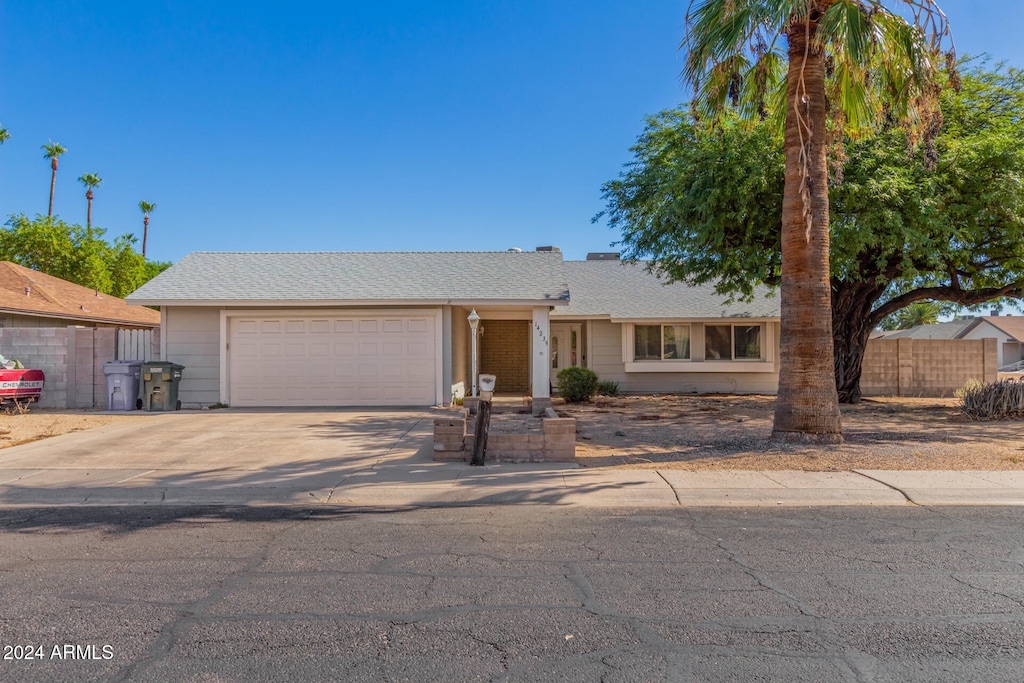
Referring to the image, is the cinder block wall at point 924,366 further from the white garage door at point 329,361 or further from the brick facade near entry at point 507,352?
the white garage door at point 329,361

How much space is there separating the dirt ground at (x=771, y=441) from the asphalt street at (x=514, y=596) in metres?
2.44

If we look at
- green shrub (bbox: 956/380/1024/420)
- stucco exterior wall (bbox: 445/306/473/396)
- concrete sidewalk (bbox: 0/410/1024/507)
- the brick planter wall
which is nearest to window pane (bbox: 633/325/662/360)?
stucco exterior wall (bbox: 445/306/473/396)

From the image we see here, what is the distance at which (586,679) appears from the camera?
3307mm

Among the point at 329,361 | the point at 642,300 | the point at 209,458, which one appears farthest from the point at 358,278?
the point at 642,300

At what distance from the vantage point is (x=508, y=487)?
7.67m

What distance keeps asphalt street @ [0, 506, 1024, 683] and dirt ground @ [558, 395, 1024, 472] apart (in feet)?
8.02

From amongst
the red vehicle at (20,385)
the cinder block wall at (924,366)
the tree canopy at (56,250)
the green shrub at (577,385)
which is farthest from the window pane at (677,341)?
the tree canopy at (56,250)

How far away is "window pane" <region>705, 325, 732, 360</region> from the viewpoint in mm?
21281

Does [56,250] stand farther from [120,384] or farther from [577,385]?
[577,385]

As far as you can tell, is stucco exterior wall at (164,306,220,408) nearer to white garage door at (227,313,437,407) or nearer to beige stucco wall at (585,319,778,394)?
white garage door at (227,313,437,407)

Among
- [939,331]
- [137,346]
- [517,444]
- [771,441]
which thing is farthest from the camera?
[939,331]

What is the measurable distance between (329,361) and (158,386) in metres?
3.93

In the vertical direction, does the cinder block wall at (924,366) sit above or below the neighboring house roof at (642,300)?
below

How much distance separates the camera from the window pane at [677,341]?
69.9ft
